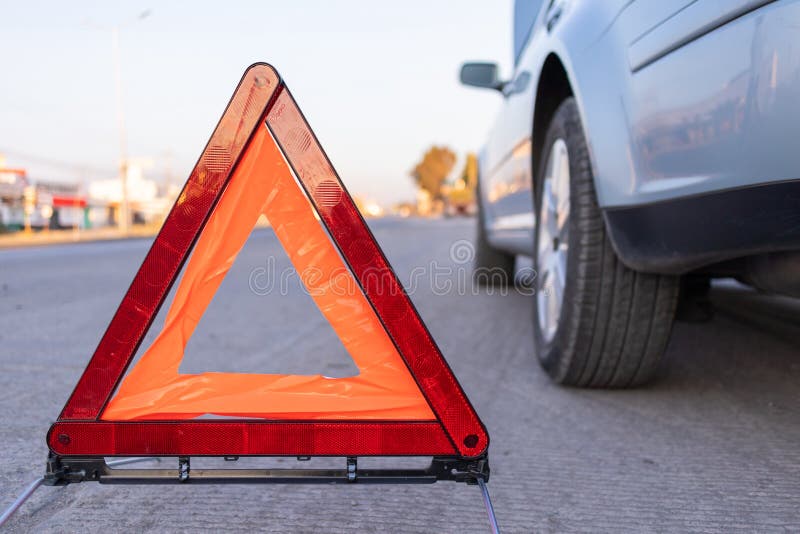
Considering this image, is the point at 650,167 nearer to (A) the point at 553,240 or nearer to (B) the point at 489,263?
(A) the point at 553,240

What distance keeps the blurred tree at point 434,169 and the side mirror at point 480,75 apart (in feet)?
301

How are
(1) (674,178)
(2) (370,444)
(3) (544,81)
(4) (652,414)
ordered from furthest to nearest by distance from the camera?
(3) (544,81) → (4) (652,414) → (1) (674,178) → (2) (370,444)

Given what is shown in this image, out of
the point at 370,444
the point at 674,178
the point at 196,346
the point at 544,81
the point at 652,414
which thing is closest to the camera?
the point at 370,444

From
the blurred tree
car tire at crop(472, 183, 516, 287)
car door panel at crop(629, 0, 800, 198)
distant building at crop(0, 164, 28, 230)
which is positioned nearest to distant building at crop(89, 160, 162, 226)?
distant building at crop(0, 164, 28, 230)

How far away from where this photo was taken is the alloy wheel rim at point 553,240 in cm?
236

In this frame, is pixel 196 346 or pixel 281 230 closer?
pixel 281 230

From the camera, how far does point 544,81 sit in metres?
2.61

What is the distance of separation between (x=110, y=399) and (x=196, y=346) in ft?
6.50

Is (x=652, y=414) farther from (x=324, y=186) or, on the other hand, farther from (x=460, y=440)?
(x=324, y=186)

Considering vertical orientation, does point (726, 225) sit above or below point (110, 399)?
above

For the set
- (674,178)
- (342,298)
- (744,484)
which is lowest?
(744,484)

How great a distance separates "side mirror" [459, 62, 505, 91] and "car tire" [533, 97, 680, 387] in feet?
5.06

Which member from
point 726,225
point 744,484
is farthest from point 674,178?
point 744,484

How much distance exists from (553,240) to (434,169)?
9600 cm
